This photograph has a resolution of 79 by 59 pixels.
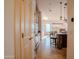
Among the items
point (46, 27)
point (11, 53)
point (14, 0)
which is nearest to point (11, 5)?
point (14, 0)

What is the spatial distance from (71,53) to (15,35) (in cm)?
148

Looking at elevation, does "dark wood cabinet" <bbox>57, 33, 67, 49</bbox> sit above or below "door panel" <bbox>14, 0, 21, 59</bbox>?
below

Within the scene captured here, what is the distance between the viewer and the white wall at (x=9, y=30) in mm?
2775

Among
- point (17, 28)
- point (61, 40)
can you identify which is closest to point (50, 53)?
point (61, 40)

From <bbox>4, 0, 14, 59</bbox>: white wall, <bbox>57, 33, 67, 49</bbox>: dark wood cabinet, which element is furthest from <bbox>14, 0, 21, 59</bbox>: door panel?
<bbox>57, 33, 67, 49</bbox>: dark wood cabinet

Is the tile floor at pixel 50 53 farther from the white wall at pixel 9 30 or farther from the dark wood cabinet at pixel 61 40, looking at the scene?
the white wall at pixel 9 30

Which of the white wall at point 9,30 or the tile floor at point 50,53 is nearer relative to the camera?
the white wall at point 9,30

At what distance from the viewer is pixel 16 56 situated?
273 cm

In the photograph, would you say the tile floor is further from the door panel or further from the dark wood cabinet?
Result: the door panel

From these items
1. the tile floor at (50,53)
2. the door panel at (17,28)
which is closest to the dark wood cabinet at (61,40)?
the tile floor at (50,53)

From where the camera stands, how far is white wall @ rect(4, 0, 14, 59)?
2775 millimetres

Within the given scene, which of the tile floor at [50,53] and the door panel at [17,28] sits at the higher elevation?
the door panel at [17,28]

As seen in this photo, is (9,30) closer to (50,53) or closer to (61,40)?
(50,53)

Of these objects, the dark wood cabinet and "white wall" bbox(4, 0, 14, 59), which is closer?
"white wall" bbox(4, 0, 14, 59)
